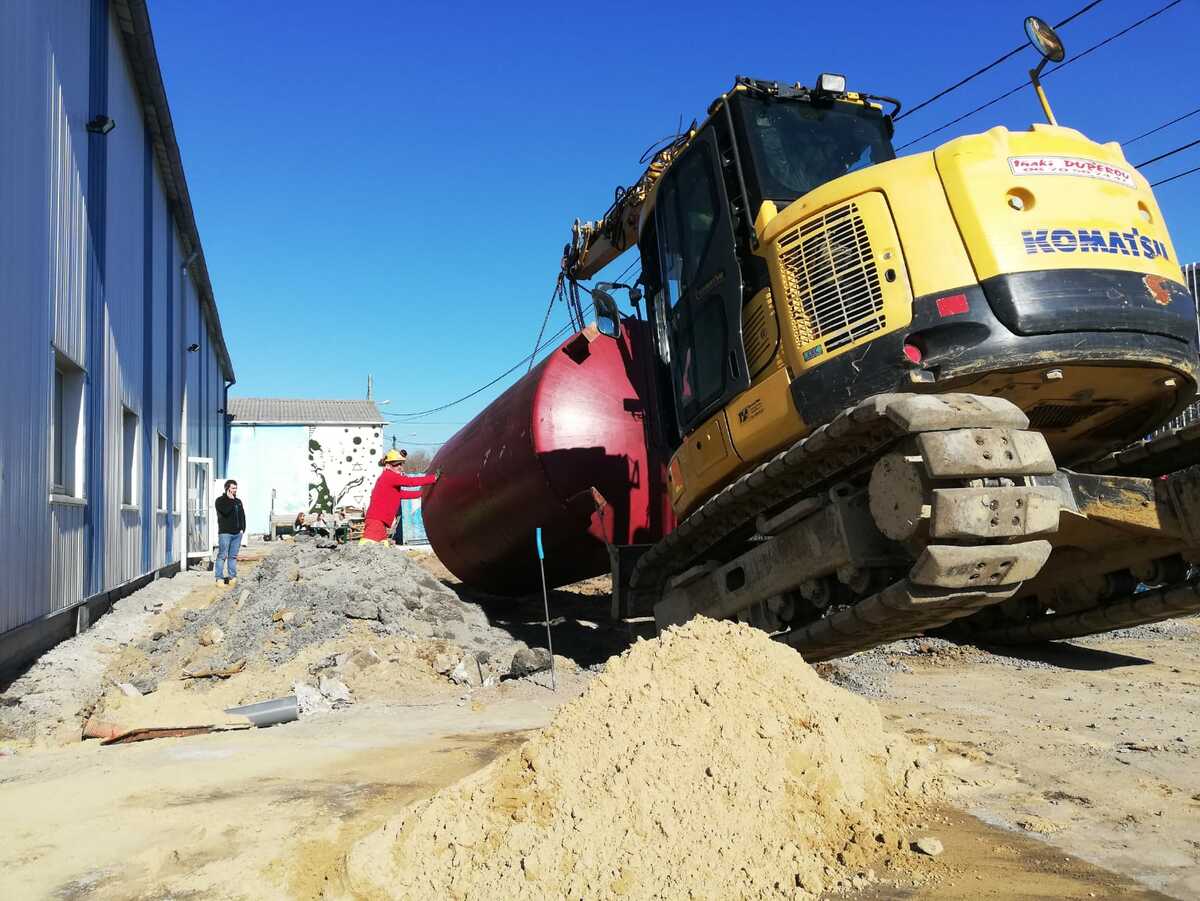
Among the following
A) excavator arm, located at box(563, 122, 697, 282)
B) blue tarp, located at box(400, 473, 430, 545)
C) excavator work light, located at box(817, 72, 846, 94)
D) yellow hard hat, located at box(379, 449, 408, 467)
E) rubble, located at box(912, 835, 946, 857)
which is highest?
blue tarp, located at box(400, 473, 430, 545)

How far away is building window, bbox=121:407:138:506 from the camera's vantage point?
1173cm

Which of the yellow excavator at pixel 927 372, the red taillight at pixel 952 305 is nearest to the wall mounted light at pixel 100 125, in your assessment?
the yellow excavator at pixel 927 372

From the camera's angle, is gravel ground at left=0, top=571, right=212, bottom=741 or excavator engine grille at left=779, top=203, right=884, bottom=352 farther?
gravel ground at left=0, top=571, right=212, bottom=741

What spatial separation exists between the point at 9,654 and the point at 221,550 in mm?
8129

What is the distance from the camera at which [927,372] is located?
169 inches

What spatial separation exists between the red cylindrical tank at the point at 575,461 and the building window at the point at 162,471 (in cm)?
747

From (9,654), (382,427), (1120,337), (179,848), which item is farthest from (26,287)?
(382,427)

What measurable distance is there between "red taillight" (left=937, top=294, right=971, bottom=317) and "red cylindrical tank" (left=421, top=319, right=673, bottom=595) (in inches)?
169

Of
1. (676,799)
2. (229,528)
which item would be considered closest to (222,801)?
(676,799)

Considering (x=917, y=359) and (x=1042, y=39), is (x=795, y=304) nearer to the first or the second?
(x=917, y=359)

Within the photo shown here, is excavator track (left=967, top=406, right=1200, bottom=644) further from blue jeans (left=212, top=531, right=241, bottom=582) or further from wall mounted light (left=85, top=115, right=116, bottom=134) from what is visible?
blue jeans (left=212, top=531, right=241, bottom=582)

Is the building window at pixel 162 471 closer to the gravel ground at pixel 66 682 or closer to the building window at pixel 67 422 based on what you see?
the gravel ground at pixel 66 682

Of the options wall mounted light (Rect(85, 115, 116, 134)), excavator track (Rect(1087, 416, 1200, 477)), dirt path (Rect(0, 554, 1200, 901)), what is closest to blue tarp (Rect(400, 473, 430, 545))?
wall mounted light (Rect(85, 115, 116, 134))

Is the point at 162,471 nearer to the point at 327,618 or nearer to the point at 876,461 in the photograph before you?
the point at 327,618
